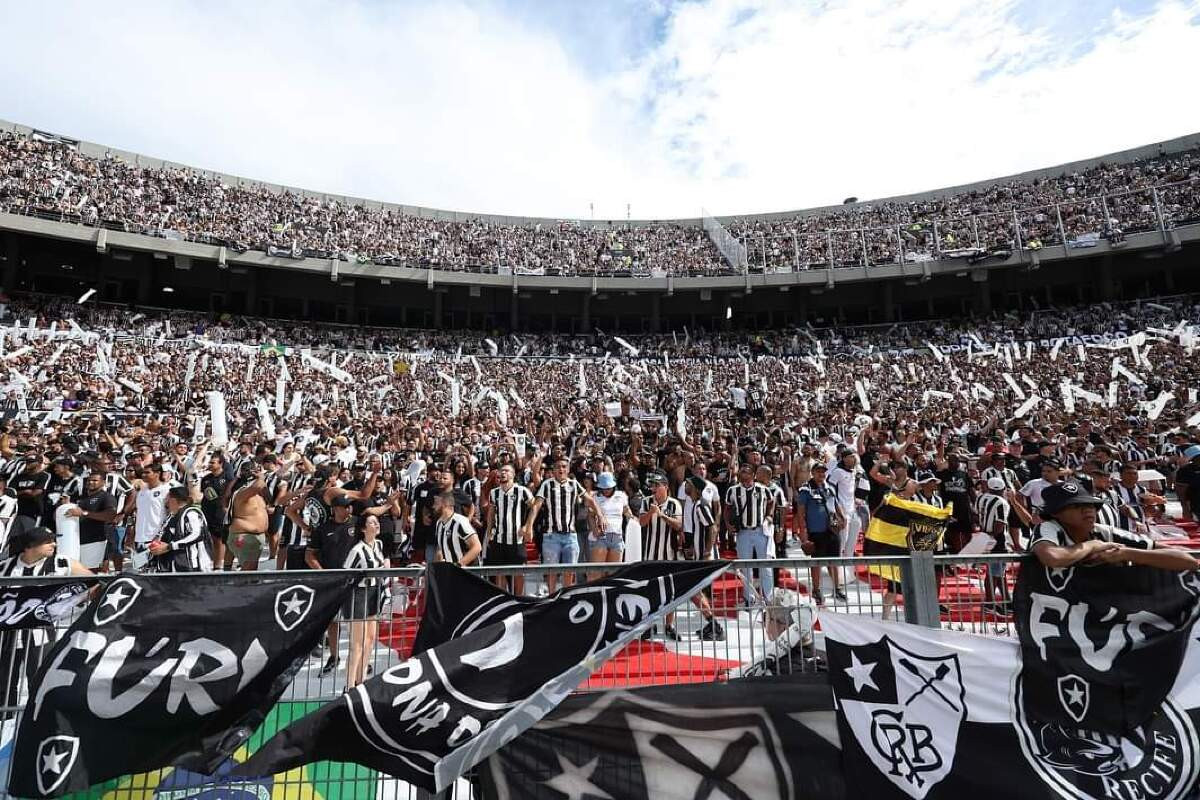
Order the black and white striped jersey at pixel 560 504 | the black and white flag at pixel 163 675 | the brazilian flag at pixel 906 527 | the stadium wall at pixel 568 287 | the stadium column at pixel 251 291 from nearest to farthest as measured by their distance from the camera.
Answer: the black and white flag at pixel 163 675 < the brazilian flag at pixel 906 527 < the black and white striped jersey at pixel 560 504 < the stadium wall at pixel 568 287 < the stadium column at pixel 251 291

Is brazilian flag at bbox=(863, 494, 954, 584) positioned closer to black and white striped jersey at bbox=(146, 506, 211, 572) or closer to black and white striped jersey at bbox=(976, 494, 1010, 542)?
black and white striped jersey at bbox=(976, 494, 1010, 542)

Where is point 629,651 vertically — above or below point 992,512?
below

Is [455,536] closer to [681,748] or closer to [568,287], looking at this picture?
[681,748]

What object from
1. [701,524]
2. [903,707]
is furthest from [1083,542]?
[701,524]

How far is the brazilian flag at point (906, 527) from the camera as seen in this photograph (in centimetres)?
586

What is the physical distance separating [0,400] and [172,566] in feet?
48.8

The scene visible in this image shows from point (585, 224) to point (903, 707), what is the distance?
1807 inches

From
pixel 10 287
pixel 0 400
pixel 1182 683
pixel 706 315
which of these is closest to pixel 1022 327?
pixel 706 315

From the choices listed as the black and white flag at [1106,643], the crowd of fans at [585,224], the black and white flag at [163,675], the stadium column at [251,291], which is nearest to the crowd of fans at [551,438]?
the black and white flag at [163,675]

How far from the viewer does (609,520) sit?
22.4 ft

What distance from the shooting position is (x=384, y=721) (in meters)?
2.60

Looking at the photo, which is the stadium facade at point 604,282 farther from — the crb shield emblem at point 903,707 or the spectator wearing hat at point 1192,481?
the crb shield emblem at point 903,707

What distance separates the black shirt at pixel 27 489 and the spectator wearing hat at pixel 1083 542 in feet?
28.5

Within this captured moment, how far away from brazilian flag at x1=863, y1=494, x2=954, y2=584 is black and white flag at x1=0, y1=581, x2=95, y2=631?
6113mm
